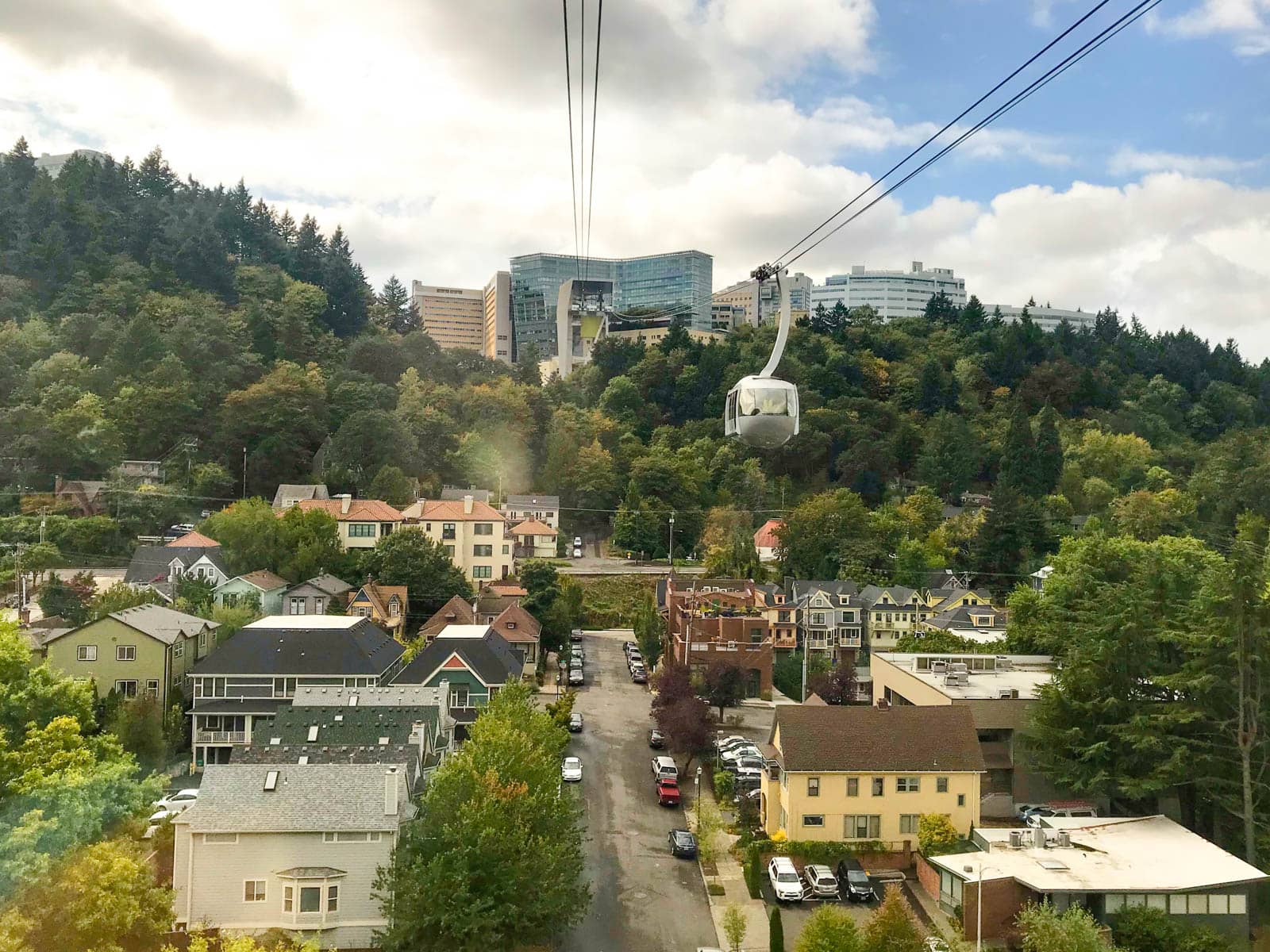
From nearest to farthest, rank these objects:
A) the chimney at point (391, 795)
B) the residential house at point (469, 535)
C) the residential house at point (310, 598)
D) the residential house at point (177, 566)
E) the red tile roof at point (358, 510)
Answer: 1. the chimney at point (391, 795)
2. the residential house at point (310, 598)
3. the residential house at point (177, 566)
4. the residential house at point (469, 535)
5. the red tile roof at point (358, 510)

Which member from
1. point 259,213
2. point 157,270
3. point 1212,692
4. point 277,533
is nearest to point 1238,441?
point 1212,692

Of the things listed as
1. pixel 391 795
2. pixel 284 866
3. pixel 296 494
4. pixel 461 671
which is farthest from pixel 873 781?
pixel 296 494

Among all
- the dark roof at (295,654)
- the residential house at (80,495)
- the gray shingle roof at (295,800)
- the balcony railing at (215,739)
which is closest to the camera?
the gray shingle roof at (295,800)

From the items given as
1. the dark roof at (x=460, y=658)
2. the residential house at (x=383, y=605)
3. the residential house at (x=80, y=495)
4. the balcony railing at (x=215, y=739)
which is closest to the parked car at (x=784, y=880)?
the dark roof at (x=460, y=658)

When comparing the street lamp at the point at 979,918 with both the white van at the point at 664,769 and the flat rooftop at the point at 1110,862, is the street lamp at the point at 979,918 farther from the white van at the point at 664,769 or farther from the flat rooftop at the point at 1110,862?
the white van at the point at 664,769

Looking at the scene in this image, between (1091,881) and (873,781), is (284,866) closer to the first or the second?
(873,781)
